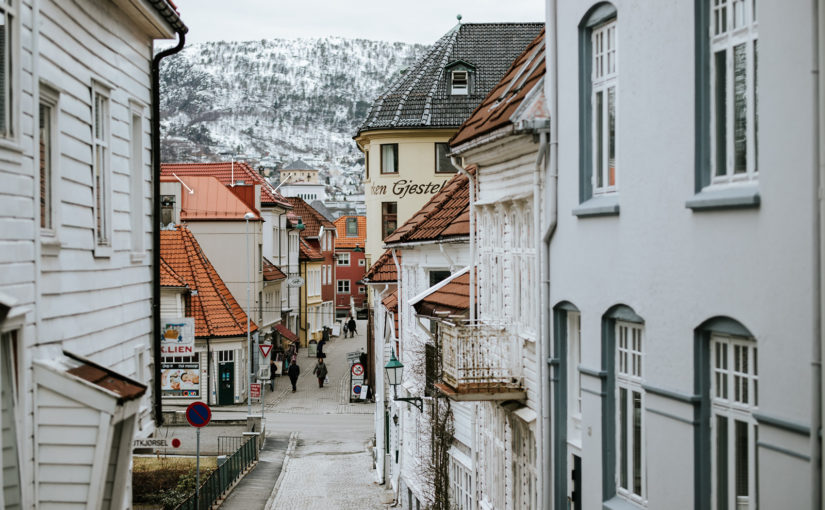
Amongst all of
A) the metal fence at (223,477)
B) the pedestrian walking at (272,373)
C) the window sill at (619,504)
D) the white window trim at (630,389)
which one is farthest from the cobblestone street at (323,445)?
the white window trim at (630,389)

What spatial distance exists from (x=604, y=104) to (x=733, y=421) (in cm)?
369

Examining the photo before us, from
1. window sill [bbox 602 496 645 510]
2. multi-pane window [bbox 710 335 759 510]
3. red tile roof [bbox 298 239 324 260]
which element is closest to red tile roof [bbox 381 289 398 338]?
window sill [bbox 602 496 645 510]

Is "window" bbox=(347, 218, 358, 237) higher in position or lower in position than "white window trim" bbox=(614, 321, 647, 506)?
higher

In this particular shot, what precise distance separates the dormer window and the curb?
1423 cm

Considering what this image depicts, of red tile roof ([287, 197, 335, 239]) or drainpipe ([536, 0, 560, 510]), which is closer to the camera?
drainpipe ([536, 0, 560, 510])

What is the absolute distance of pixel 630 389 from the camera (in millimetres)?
9711

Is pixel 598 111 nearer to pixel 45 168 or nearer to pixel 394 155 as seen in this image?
pixel 45 168

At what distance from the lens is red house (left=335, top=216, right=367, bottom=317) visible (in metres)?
109

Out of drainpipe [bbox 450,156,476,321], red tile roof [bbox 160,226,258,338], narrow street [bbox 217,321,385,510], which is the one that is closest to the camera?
drainpipe [bbox 450,156,476,321]

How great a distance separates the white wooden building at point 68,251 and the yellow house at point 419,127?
2697 cm

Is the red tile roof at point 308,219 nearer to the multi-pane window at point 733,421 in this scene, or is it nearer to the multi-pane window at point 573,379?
the multi-pane window at point 573,379

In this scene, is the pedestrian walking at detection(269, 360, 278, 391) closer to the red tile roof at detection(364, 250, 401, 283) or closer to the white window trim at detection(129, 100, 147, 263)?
the red tile roof at detection(364, 250, 401, 283)

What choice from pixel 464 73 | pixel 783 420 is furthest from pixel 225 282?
pixel 783 420

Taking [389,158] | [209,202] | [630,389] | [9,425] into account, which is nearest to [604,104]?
[630,389]
